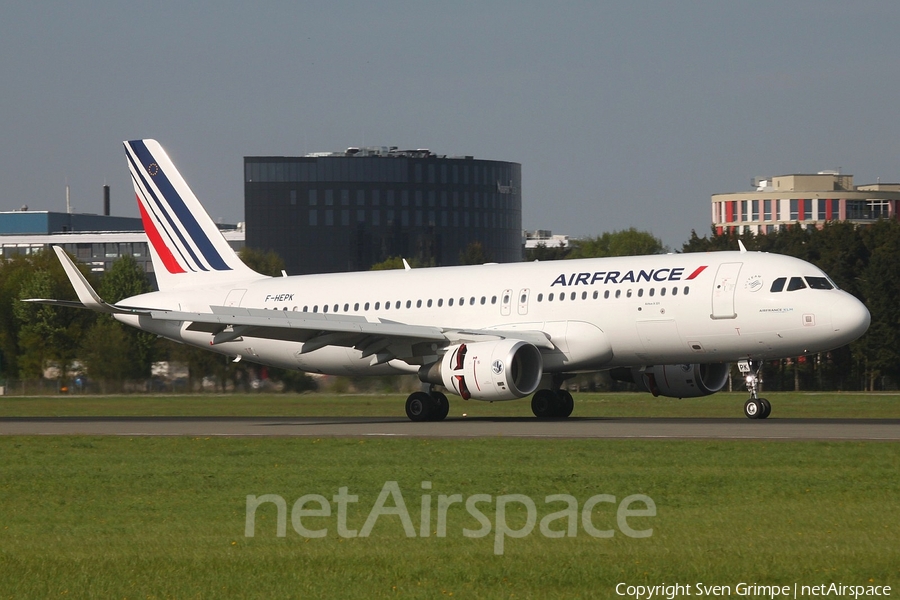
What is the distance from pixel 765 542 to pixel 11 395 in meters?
59.3

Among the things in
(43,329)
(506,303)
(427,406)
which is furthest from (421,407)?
(43,329)

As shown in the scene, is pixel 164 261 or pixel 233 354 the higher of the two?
pixel 164 261

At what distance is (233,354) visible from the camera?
41250 mm

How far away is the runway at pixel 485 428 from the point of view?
1036 inches

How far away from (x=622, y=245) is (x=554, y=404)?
107 metres

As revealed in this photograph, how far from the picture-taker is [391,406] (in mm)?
45688

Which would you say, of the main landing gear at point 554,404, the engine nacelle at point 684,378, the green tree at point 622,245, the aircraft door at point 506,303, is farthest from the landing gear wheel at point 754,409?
the green tree at point 622,245

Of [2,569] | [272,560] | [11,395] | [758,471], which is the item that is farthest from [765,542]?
[11,395]

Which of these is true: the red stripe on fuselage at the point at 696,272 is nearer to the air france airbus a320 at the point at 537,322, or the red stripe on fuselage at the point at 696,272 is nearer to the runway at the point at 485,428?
the air france airbus a320 at the point at 537,322

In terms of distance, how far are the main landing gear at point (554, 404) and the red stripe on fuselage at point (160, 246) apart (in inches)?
546

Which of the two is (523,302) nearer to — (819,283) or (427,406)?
(427,406)

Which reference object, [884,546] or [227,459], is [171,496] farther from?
[884,546]

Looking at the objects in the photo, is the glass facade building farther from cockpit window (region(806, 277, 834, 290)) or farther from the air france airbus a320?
cockpit window (region(806, 277, 834, 290))

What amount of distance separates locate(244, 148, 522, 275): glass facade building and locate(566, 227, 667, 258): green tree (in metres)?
22.5
